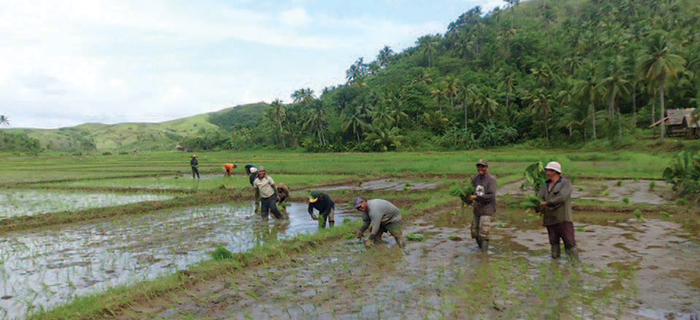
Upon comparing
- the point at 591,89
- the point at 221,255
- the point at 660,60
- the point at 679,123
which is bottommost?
the point at 221,255

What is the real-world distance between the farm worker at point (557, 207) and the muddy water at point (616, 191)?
307 inches

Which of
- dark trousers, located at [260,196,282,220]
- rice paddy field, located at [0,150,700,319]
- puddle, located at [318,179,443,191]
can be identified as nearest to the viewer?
rice paddy field, located at [0,150,700,319]

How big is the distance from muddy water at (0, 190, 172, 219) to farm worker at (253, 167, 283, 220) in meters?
7.27

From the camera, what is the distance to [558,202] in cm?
609

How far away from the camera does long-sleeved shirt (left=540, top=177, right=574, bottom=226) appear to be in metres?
6.08

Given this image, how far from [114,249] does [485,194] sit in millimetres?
7205

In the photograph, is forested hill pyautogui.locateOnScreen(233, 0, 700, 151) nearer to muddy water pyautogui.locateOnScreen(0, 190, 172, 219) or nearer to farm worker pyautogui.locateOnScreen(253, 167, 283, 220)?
farm worker pyautogui.locateOnScreen(253, 167, 283, 220)

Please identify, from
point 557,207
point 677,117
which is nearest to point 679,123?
point 677,117

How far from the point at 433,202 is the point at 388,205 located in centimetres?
574

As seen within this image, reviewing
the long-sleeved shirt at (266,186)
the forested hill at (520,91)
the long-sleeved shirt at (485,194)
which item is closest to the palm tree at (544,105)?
the forested hill at (520,91)

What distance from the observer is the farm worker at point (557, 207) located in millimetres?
6102

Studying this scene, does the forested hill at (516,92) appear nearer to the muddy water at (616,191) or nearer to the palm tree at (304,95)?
the palm tree at (304,95)

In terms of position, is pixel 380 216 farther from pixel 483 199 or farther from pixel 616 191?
pixel 616 191

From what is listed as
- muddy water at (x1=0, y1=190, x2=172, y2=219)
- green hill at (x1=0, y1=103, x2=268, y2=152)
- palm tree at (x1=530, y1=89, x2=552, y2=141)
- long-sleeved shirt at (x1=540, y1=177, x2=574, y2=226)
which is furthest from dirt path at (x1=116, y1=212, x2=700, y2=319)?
green hill at (x1=0, y1=103, x2=268, y2=152)
